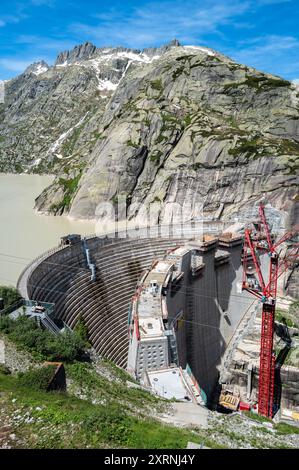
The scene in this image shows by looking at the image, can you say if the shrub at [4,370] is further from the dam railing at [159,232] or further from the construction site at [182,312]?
the dam railing at [159,232]

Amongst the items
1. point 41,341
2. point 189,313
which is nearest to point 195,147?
point 189,313

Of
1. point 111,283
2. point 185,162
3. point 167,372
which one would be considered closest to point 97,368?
point 167,372

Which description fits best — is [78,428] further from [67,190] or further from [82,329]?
[67,190]

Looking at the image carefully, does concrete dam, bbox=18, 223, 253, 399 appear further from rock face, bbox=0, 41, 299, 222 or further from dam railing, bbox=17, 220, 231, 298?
rock face, bbox=0, 41, 299, 222

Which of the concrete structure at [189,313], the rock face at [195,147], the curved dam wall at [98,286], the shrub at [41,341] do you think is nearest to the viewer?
the shrub at [41,341]

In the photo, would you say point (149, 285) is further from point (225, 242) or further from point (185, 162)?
point (185, 162)

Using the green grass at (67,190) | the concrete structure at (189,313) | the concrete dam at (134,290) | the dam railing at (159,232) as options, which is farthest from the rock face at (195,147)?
the concrete dam at (134,290)
